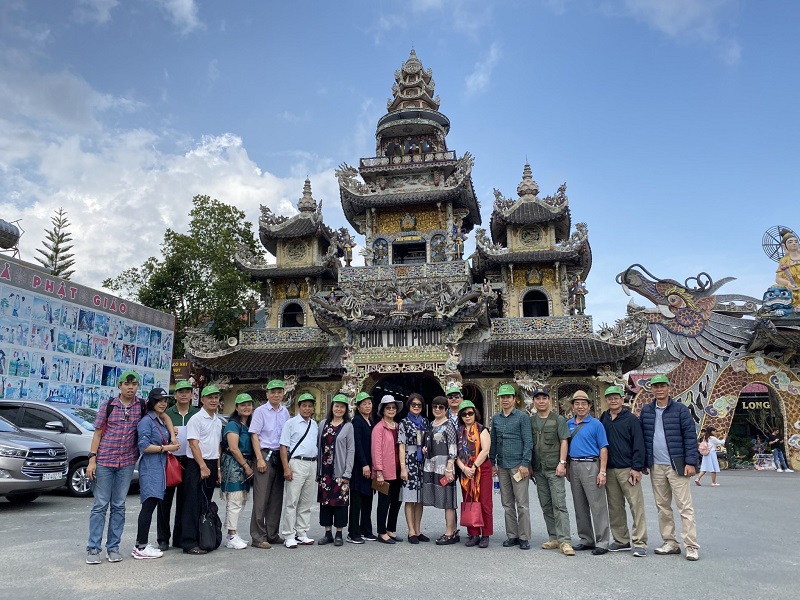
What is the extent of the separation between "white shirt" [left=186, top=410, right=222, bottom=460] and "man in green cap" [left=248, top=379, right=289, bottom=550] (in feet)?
1.21

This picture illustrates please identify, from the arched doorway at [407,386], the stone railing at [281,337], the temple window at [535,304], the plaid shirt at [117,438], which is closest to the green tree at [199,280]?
the stone railing at [281,337]

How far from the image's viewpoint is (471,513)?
629 centimetres

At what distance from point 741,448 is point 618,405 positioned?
17913 mm

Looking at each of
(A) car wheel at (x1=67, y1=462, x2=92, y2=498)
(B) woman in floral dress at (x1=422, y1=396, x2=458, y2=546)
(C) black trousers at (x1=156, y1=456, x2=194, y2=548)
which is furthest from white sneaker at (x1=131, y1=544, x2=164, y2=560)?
(A) car wheel at (x1=67, y1=462, x2=92, y2=498)

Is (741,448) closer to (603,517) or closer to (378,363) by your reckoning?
(378,363)

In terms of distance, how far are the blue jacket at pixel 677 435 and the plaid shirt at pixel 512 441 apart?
122cm

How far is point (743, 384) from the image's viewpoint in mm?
19688

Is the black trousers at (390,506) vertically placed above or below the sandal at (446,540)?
above

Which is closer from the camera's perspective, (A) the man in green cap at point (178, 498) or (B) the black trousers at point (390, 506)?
(A) the man in green cap at point (178, 498)

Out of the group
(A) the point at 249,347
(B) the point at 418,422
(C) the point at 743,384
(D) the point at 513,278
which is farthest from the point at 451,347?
→ (B) the point at 418,422

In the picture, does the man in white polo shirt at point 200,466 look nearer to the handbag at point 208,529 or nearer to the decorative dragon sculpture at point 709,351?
the handbag at point 208,529

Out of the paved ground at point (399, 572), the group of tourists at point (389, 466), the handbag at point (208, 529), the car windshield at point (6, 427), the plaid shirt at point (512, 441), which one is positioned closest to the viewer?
the paved ground at point (399, 572)

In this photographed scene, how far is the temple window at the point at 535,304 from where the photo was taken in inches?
Result: 914

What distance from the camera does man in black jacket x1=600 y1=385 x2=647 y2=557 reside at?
→ 596cm
